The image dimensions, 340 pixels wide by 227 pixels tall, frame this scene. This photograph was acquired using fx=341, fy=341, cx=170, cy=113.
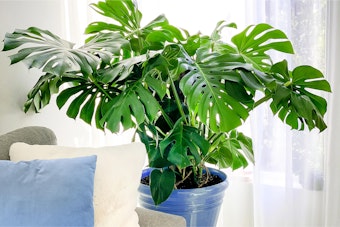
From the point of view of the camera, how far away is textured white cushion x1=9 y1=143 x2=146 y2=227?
43.5 inches

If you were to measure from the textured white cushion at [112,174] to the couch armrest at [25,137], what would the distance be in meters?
0.05

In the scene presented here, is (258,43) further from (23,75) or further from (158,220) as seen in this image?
(23,75)

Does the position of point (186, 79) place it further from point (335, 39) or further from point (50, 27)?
point (50, 27)

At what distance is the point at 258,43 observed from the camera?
57.4 inches

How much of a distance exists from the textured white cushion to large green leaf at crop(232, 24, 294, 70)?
0.64m

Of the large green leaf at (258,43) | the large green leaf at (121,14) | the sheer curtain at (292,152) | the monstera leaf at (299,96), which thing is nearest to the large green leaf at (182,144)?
the monstera leaf at (299,96)

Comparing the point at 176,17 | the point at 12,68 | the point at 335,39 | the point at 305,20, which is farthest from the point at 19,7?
the point at 335,39

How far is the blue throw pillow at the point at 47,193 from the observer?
3.16ft

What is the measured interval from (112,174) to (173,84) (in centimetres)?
45

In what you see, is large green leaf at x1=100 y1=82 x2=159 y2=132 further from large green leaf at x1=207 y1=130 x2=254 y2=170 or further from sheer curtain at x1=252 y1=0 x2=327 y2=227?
sheer curtain at x1=252 y1=0 x2=327 y2=227

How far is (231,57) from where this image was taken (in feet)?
3.94

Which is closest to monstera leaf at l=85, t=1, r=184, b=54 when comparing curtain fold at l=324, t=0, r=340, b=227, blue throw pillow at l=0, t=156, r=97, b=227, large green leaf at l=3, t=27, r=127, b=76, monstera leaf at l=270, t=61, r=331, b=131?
large green leaf at l=3, t=27, r=127, b=76

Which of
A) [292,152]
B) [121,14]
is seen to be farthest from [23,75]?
[292,152]

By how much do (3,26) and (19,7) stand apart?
16cm
